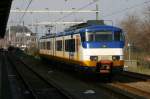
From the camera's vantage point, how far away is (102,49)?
74.9 ft

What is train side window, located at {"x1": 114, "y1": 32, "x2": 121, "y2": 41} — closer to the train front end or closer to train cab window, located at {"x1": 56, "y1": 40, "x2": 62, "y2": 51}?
the train front end

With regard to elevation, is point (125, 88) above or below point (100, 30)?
below

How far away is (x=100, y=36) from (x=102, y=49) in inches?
37.9

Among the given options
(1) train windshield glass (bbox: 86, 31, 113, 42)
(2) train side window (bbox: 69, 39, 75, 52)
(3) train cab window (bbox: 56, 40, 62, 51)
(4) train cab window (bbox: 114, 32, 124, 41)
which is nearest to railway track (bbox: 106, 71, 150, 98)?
(4) train cab window (bbox: 114, 32, 124, 41)

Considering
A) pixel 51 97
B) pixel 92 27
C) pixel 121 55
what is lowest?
pixel 51 97

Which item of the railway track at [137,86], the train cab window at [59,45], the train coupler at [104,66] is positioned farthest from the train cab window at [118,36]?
the train cab window at [59,45]

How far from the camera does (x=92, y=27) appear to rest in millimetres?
23609

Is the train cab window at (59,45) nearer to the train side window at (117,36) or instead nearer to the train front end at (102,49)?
the train front end at (102,49)

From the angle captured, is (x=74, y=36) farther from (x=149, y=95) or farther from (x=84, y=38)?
(x=149, y=95)

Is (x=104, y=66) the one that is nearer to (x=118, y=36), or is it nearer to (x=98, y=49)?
(x=98, y=49)

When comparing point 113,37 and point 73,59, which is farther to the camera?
point 73,59

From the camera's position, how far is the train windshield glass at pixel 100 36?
76.5 ft

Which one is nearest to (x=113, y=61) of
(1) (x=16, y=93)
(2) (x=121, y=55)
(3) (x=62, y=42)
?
(2) (x=121, y=55)

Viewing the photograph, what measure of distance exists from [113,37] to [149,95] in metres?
7.00
